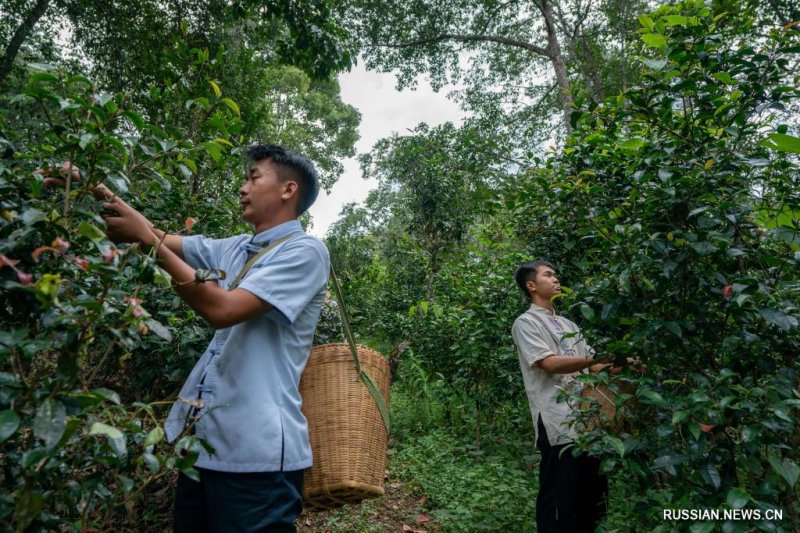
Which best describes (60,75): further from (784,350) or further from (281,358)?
(784,350)

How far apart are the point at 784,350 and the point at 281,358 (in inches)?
61.9

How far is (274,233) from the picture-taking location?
1.80 m

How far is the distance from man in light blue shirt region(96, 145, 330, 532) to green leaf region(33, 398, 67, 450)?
0.47 m

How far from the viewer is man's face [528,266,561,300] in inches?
122

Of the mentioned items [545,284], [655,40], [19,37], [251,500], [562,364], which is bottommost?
[251,500]

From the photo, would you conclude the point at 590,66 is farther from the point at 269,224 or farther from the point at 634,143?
the point at 269,224

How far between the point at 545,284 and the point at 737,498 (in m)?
1.72

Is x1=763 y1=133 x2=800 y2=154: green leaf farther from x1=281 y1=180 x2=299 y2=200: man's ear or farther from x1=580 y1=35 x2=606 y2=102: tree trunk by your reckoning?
x1=580 y1=35 x2=606 y2=102: tree trunk

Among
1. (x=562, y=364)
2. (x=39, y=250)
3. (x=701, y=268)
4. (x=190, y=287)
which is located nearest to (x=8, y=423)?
(x=39, y=250)

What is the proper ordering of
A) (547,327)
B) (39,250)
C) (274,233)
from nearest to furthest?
(39,250), (274,233), (547,327)

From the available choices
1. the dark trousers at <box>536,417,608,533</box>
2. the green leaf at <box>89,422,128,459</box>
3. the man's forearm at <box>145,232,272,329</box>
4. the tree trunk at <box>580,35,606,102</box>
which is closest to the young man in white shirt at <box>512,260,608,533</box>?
the dark trousers at <box>536,417,608,533</box>

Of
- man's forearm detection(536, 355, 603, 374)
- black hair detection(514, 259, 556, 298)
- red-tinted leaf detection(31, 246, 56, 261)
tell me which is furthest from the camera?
black hair detection(514, 259, 556, 298)

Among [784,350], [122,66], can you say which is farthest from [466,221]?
[784,350]

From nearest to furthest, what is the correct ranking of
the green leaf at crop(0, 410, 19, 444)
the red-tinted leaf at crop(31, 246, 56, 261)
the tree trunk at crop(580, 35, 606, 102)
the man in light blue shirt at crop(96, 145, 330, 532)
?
the green leaf at crop(0, 410, 19, 444)
the red-tinted leaf at crop(31, 246, 56, 261)
the man in light blue shirt at crop(96, 145, 330, 532)
the tree trunk at crop(580, 35, 606, 102)
